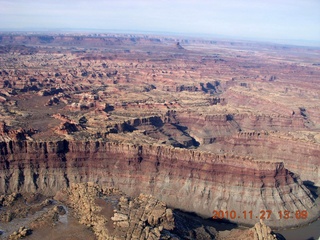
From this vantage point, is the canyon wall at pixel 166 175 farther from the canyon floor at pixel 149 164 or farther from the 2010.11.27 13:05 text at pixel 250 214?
the 2010.11.27 13:05 text at pixel 250 214

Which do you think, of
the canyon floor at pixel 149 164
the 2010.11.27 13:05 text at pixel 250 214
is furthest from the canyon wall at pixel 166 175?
the 2010.11.27 13:05 text at pixel 250 214

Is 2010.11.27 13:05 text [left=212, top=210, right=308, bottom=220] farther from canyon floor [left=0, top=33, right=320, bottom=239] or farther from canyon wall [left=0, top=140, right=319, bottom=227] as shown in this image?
canyon wall [left=0, top=140, right=319, bottom=227]

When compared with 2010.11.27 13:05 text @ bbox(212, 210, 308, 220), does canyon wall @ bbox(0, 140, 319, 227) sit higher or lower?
higher

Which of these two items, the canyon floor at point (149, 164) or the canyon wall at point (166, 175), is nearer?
the canyon floor at point (149, 164)

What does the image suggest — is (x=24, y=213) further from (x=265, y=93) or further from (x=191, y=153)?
(x=265, y=93)

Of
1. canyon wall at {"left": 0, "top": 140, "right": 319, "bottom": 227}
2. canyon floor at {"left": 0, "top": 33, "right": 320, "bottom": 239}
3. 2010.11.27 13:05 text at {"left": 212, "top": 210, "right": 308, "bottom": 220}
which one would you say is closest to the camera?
canyon floor at {"left": 0, "top": 33, "right": 320, "bottom": 239}

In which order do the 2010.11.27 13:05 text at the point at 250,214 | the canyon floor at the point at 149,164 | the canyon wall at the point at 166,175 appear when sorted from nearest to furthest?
1. the canyon floor at the point at 149,164
2. the 2010.11.27 13:05 text at the point at 250,214
3. the canyon wall at the point at 166,175

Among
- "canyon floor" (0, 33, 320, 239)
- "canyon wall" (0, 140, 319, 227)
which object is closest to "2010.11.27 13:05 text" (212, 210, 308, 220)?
"canyon floor" (0, 33, 320, 239)

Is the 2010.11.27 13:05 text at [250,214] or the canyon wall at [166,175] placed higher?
the canyon wall at [166,175]

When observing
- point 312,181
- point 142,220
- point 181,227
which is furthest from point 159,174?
point 312,181

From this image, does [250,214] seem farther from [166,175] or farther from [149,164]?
[149,164]
